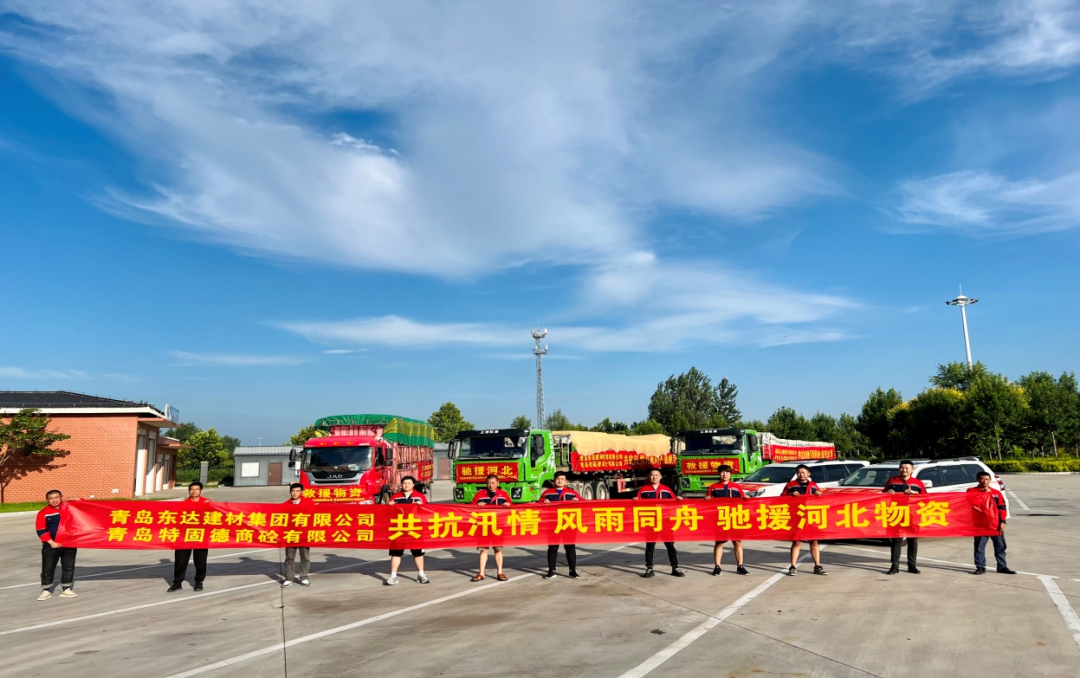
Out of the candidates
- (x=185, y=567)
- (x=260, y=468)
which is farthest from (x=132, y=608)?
(x=260, y=468)

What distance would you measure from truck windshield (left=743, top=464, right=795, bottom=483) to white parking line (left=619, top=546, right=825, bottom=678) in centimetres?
716

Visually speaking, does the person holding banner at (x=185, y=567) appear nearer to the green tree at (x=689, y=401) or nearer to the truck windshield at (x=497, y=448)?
the truck windshield at (x=497, y=448)

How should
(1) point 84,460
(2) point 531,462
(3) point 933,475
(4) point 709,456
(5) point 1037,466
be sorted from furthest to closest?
(5) point 1037,466 < (1) point 84,460 < (4) point 709,456 < (2) point 531,462 < (3) point 933,475

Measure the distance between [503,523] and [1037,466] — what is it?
54.1m

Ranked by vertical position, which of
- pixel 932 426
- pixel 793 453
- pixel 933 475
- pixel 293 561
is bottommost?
pixel 293 561

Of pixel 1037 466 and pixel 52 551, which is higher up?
pixel 52 551

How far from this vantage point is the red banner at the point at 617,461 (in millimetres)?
24875

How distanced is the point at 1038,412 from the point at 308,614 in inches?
2616

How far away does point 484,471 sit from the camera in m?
19.0

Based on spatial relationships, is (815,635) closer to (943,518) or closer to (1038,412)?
(943,518)

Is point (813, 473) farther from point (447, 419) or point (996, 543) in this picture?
point (447, 419)

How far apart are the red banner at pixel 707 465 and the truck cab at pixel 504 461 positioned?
5554 mm

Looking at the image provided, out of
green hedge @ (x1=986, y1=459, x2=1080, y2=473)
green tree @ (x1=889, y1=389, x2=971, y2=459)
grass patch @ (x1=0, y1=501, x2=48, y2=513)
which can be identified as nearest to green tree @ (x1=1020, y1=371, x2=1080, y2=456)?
green tree @ (x1=889, y1=389, x2=971, y2=459)

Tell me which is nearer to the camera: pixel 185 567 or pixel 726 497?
pixel 185 567
